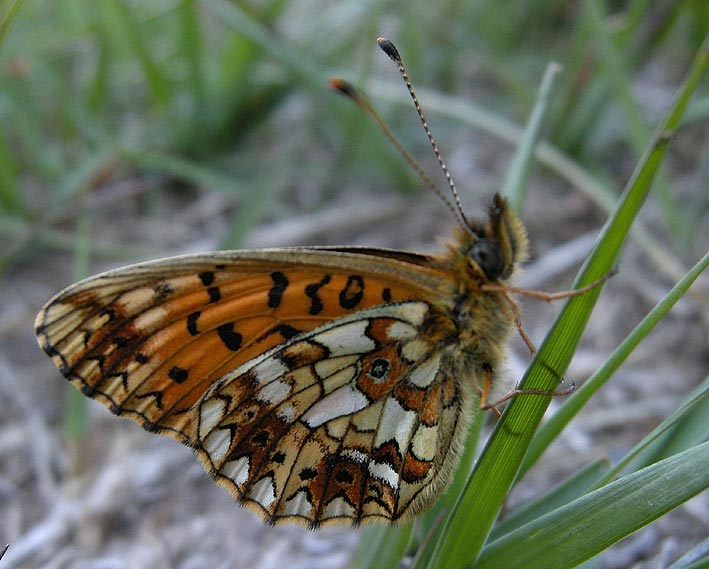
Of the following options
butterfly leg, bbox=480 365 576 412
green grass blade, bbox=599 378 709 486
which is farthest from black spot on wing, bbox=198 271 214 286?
green grass blade, bbox=599 378 709 486

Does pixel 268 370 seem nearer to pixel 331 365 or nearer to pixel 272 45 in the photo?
pixel 331 365

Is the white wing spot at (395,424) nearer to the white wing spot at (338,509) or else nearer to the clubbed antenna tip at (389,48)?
the white wing spot at (338,509)

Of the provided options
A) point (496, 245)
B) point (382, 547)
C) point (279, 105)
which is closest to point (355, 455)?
point (382, 547)

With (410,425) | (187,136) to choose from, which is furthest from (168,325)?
(187,136)

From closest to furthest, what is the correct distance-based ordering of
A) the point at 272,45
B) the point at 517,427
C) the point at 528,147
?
the point at 517,427 < the point at 528,147 < the point at 272,45

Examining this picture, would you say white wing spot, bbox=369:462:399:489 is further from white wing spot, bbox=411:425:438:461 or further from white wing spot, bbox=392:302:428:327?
white wing spot, bbox=392:302:428:327

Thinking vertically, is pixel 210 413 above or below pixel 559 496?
above

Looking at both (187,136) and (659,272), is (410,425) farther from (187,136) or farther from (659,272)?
(187,136)

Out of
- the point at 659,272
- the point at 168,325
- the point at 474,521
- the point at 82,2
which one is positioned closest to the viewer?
the point at 474,521
